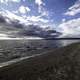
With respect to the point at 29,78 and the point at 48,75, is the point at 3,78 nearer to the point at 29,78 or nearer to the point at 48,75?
the point at 29,78

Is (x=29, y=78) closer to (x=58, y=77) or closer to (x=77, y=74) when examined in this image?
(x=58, y=77)

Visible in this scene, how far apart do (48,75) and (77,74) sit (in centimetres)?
196

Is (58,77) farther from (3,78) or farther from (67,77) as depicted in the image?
(3,78)

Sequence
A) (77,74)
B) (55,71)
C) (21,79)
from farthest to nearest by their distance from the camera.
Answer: (55,71) → (77,74) → (21,79)

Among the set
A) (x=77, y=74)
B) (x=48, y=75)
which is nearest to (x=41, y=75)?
(x=48, y=75)

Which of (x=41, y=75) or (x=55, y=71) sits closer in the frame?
(x=41, y=75)

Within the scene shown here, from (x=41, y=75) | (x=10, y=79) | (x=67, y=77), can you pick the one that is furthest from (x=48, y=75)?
(x=10, y=79)

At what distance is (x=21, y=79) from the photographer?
12219 mm

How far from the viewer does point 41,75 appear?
42.4 feet

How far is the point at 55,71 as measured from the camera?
46.4 feet

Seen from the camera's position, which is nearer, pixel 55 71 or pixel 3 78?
pixel 3 78

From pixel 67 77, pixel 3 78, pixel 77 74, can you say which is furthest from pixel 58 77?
pixel 3 78

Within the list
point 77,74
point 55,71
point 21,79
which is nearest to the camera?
point 21,79

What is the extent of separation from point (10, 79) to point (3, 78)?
649 mm
